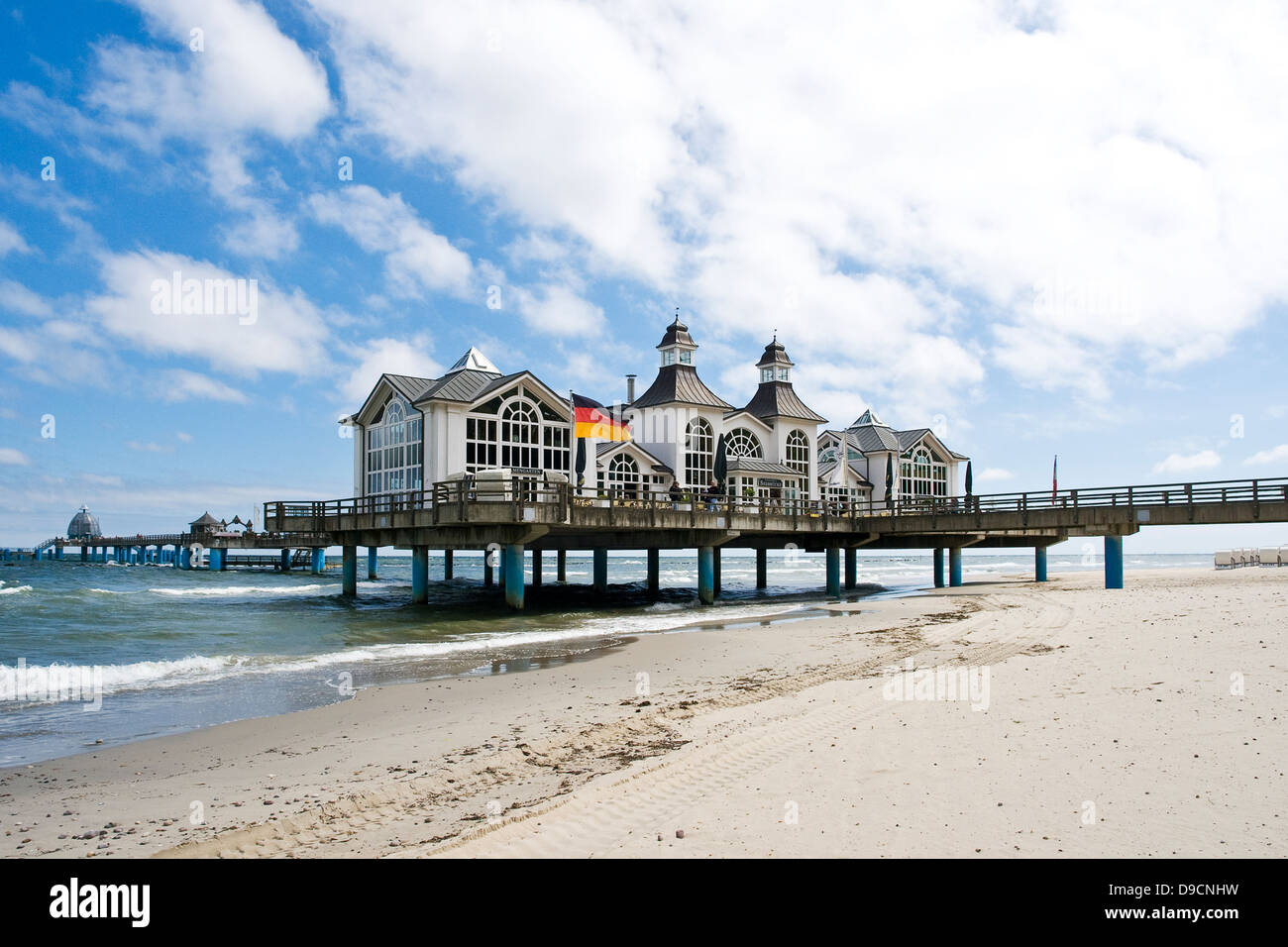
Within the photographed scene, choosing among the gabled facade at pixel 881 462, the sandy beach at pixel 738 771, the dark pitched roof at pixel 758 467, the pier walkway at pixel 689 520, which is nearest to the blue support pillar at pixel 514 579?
the pier walkway at pixel 689 520

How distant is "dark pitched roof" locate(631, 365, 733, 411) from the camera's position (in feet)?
133

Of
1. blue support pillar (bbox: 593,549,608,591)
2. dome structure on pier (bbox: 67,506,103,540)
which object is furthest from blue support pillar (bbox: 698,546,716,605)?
dome structure on pier (bbox: 67,506,103,540)

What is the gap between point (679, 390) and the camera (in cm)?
4038

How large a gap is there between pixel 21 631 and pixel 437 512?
11.1 metres

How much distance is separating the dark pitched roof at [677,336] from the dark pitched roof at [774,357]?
612 cm

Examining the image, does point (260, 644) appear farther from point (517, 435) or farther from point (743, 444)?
point (743, 444)

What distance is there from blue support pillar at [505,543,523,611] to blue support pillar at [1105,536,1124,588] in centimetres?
2141

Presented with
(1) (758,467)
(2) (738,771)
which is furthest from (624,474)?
(2) (738,771)

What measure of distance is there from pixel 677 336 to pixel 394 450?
15.6m

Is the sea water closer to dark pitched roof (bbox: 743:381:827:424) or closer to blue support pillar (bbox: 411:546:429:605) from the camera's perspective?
blue support pillar (bbox: 411:546:429:605)

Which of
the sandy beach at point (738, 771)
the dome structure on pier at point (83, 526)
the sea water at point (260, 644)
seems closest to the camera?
the sandy beach at point (738, 771)

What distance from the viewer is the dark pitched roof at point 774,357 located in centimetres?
4619

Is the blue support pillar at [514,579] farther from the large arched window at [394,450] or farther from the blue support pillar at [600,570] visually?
the blue support pillar at [600,570]
